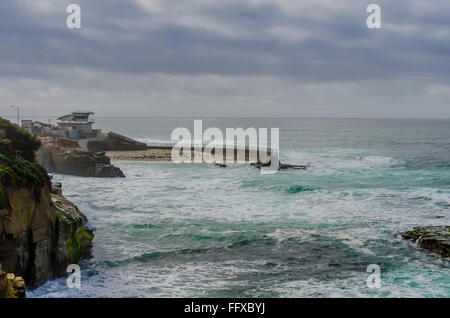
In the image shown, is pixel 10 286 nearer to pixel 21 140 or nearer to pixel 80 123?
pixel 21 140

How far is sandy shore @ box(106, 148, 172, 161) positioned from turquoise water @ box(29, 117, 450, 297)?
22.6 metres

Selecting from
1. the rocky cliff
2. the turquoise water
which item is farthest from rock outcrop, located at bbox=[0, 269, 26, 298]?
the turquoise water

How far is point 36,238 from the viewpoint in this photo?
56.2 ft

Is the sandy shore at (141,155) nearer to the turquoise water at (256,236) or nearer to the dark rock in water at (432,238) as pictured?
the turquoise water at (256,236)

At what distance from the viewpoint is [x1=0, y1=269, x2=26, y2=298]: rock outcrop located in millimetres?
10156

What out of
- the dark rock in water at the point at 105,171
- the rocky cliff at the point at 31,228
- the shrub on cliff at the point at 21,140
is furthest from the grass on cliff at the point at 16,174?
the dark rock in water at the point at 105,171

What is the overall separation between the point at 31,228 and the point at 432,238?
1904 centimetres

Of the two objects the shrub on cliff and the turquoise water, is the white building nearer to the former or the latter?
the turquoise water

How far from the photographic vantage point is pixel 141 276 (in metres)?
18.9

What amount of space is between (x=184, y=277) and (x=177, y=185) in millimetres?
24391

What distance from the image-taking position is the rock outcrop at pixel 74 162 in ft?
158

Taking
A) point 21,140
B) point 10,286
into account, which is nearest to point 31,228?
point 10,286

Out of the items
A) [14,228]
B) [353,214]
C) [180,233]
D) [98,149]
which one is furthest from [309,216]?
[98,149]
